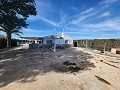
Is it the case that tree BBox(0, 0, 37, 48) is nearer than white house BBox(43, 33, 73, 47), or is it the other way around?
tree BBox(0, 0, 37, 48)

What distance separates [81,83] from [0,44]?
24.7 metres

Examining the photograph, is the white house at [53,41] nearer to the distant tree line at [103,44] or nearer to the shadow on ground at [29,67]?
the distant tree line at [103,44]

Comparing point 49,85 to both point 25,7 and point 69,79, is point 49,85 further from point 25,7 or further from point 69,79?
point 25,7

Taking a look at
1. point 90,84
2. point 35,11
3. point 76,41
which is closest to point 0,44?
point 35,11

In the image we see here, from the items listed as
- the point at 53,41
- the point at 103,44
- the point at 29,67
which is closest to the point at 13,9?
the point at 29,67

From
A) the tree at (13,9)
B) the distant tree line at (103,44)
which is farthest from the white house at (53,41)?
the tree at (13,9)

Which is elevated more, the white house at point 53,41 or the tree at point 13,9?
the tree at point 13,9

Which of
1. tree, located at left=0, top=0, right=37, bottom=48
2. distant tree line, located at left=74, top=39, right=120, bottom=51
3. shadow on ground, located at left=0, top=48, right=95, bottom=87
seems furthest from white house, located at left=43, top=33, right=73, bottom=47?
shadow on ground, located at left=0, top=48, right=95, bottom=87

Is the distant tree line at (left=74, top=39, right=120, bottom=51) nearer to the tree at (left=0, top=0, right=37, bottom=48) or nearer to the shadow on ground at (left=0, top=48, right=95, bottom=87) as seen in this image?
the shadow on ground at (left=0, top=48, right=95, bottom=87)

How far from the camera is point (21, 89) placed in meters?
5.25

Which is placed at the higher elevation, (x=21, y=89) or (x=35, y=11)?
(x=35, y=11)

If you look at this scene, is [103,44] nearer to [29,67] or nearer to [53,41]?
[53,41]

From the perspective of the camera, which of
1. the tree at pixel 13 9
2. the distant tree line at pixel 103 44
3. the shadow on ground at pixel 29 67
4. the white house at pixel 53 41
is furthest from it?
the white house at pixel 53 41

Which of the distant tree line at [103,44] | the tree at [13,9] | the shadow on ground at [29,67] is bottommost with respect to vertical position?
the shadow on ground at [29,67]
